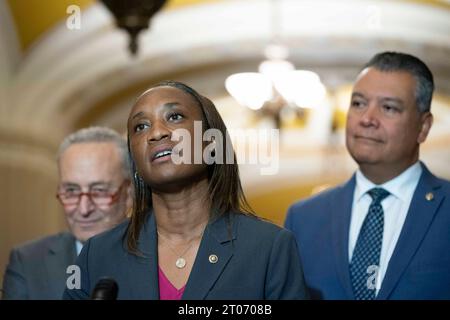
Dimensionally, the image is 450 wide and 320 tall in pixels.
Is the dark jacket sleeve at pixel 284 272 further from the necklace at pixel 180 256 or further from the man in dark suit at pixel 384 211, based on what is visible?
the man in dark suit at pixel 384 211

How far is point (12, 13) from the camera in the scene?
797 cm

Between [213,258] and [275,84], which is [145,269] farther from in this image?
[275,84]

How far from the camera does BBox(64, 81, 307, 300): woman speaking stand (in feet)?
6.80

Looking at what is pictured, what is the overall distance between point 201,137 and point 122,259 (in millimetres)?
287

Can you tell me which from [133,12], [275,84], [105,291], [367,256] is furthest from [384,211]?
[275,84]

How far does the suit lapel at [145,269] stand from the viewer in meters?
2.06

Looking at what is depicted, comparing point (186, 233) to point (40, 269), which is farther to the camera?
point (40, 269)

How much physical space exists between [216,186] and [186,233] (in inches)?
4.4

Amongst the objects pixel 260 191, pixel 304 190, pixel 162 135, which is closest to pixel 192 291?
pixel 162 135

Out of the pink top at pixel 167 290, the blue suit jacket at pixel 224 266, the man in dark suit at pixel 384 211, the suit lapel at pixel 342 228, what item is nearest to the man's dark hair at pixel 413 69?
the man in dark suit at pixel 384 211

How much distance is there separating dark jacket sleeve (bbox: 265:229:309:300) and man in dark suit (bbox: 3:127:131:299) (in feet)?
2.97

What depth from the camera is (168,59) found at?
9914mm

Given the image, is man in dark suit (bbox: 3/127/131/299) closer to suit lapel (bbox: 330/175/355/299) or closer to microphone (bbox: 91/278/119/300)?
suit lapel (bbox: 330/175/355/299)
